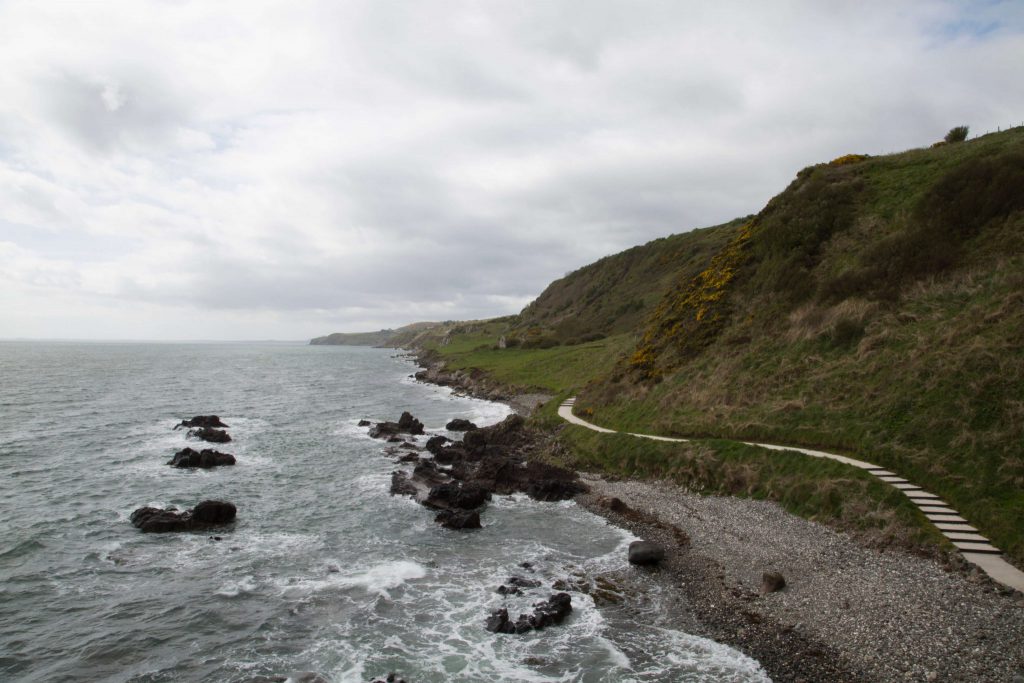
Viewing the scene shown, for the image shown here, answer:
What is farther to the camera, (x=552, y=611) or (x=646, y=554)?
(x=646, y=554)

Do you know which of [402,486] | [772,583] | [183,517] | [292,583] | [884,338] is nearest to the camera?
[772,583]

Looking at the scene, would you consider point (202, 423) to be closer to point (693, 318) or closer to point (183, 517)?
point (183, 517)

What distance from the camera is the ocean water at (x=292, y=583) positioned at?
18.8 metres

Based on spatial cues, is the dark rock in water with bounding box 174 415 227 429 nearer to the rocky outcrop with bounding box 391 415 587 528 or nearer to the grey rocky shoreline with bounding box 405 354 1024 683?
the rocky outcrop with bounding box 391 415 587 528

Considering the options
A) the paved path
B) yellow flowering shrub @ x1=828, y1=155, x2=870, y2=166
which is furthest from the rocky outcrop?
yellow flowering shrub @ x1=828, y1=155, x2=870, y2=166

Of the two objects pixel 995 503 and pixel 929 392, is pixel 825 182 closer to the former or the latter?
pixel 929 392

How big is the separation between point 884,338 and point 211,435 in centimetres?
6113

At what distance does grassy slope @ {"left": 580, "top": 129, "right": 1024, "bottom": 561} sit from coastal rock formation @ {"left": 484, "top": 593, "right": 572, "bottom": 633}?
1660cm

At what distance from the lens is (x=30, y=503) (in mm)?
35625

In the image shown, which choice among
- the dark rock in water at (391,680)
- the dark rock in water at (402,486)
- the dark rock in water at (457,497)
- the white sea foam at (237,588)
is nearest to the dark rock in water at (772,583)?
the dark rock in water at (391,680)

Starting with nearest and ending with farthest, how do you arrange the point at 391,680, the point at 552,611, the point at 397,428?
the point at 391,680 < the point at 552,611 < the point at 397,428

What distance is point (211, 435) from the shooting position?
5747 centimetres

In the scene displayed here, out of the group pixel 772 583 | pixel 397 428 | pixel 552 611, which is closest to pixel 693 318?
pixel 397 428

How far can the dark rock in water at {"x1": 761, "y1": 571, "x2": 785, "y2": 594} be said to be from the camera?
2128 centimetres
